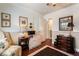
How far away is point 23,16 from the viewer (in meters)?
1.77

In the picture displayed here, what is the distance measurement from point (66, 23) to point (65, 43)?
0.38 m

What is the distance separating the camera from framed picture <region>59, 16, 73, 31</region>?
1.74 m

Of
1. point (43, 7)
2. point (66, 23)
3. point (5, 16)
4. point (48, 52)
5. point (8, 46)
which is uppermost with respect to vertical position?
point (43, 7)

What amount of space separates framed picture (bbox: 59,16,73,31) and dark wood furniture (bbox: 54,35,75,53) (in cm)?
16

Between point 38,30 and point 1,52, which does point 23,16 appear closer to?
point 38,30

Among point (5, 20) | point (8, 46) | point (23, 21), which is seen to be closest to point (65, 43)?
point (23, 21)

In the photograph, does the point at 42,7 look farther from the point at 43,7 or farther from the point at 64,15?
the point at 64,15

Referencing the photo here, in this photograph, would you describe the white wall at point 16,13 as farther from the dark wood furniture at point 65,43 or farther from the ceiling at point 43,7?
the dark wood furniture at point 65,43

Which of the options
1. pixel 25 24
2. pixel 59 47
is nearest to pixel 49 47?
pixel 59 47

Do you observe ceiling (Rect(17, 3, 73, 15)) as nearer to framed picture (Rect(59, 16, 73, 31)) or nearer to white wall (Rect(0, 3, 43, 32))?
white wall (Rect(0, 3, 43, 32))

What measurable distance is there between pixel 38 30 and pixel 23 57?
0.58 metres

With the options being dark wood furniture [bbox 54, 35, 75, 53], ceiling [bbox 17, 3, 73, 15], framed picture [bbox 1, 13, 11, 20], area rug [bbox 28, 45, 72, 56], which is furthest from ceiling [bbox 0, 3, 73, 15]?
area rug [bbox 28, 45, 72, 56]

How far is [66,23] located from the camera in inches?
70.7

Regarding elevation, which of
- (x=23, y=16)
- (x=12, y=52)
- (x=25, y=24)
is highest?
(x=23, y=16)
